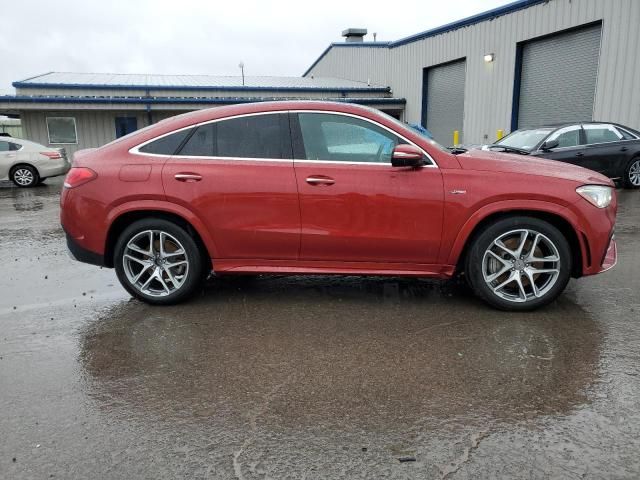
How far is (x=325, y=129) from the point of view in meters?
4.26

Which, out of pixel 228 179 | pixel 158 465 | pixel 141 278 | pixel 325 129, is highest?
pixel 325 129

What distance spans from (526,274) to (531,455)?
2035 millimetres

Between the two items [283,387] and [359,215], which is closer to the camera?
[283,387]

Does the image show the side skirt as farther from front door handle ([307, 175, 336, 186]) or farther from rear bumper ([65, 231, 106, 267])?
rear bumper ([65, 231, 106, 267])

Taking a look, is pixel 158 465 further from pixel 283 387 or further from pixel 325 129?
pixel 325 129

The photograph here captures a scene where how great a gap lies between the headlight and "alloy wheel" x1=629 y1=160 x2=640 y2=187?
8.71m

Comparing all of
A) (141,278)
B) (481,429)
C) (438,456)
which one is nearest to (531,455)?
(481,429)

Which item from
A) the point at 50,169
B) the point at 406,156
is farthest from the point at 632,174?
the point at 50,169

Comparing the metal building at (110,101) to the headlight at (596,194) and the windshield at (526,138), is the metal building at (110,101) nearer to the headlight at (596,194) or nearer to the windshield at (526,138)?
the windshield at (526,138)

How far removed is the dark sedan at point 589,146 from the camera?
10.5 m

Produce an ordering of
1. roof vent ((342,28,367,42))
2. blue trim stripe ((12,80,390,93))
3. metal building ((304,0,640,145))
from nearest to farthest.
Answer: metal building ((304,0,640,145)), blue trim stripe ((12,80,390,93)), roof vent ((342,28,367,42))

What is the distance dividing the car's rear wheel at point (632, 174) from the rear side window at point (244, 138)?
33.0 ft

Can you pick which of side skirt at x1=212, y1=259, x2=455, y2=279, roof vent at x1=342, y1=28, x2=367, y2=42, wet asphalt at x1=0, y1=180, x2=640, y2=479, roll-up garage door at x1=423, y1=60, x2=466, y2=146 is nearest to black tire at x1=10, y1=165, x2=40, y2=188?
wet asphalt at x1=0, y1=180, x2=640, y2=479

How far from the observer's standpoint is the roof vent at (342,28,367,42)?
32.2 meters
